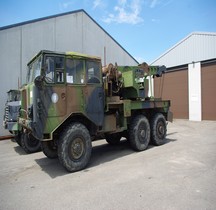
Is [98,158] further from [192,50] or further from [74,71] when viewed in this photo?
[192,50]

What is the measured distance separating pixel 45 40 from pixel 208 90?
10.7 meters

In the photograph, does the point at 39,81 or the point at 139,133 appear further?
the point at 139,133

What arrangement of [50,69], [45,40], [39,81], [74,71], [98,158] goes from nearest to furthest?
[39,81], [50,69], [74,71], [98,158], [45,40]

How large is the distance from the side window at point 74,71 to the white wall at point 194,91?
39.2 feet

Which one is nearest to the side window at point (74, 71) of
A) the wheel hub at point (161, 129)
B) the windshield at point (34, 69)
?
the windshield at point (34, 69)

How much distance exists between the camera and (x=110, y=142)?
8492 mm

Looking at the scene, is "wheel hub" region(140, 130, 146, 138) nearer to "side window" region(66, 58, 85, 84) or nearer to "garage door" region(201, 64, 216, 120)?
"side window" region(66, 58, 85, 84)

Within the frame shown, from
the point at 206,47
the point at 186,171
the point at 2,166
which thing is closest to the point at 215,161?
the point at 186,171

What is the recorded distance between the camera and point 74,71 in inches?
214

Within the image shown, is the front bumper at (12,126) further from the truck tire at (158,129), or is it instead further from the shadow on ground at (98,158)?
the truck tire at (158,129)

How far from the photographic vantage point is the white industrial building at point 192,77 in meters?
14.7

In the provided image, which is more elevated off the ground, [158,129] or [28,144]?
[158,129]

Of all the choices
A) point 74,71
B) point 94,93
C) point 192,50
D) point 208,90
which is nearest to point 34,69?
point 74,71

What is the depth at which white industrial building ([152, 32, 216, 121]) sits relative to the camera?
578 inches
